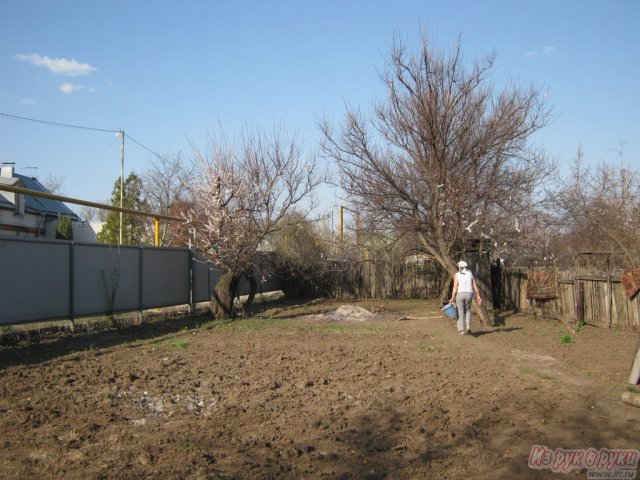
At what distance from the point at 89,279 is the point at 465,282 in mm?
8316

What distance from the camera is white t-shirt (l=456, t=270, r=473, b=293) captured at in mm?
11789

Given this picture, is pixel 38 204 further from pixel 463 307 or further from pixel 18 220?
pixel 463 307

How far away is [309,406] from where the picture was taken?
646cm

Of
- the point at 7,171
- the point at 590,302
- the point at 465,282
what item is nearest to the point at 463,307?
the point at 465,282

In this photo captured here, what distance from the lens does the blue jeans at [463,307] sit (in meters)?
11.8

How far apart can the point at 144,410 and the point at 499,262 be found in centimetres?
1322

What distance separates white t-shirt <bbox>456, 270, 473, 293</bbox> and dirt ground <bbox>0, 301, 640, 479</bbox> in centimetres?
104

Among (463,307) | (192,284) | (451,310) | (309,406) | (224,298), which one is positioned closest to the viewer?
(309,406)

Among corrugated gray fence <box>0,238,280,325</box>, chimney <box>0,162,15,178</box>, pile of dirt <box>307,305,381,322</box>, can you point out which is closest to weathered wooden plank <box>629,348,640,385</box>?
pile of dirt <box>307,305,381,322</box>

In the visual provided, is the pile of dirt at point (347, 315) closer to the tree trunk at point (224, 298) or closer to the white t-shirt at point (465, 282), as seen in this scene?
the tree trunk at point (224, 298)

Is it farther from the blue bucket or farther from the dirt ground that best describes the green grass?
the blue bucket

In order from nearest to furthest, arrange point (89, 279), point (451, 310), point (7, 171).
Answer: point (451, 310) < point (89, 279) < point (7, 171)

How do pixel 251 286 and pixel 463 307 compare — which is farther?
pixel 251 286

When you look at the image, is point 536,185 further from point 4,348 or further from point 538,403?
point 4,348
